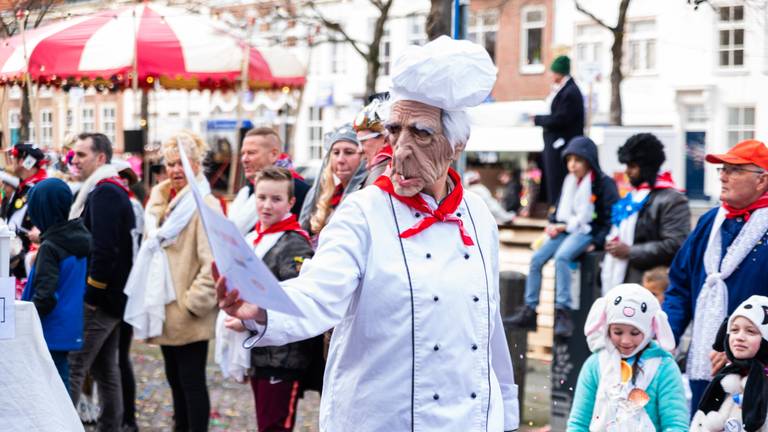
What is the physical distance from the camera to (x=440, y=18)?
8867 millimetres

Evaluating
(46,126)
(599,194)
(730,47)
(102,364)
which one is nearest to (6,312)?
(102,364)

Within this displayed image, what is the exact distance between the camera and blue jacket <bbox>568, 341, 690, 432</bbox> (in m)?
5.27

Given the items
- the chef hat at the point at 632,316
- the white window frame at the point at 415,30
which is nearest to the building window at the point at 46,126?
the chef hat at the point at 632,316

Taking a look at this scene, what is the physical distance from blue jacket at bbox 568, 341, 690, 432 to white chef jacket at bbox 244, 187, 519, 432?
211 centimetres

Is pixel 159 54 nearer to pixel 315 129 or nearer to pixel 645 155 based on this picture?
pixel 645 155

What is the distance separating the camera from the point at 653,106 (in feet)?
117

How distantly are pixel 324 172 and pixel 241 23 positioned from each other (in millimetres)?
13985

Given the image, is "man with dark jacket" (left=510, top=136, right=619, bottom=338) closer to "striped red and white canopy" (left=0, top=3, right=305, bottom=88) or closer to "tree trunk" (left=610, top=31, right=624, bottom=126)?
"striped red and white canopy" (left=0, top=3, right=305, bottom=88)

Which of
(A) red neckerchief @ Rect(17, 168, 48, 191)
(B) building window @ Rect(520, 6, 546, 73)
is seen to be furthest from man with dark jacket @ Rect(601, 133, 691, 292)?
(B) building window @ Rect(520, 6, 546, 73)

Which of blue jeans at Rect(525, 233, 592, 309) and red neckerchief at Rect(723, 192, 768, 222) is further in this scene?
blue jeans at Rect(525, 233, 592, 309)

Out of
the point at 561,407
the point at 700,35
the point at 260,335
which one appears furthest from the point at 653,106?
the point at 260,335

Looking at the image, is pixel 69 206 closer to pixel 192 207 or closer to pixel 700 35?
pixel 192 207

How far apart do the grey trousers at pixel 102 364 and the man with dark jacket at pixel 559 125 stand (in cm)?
476

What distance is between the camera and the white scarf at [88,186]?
7.30 meters
